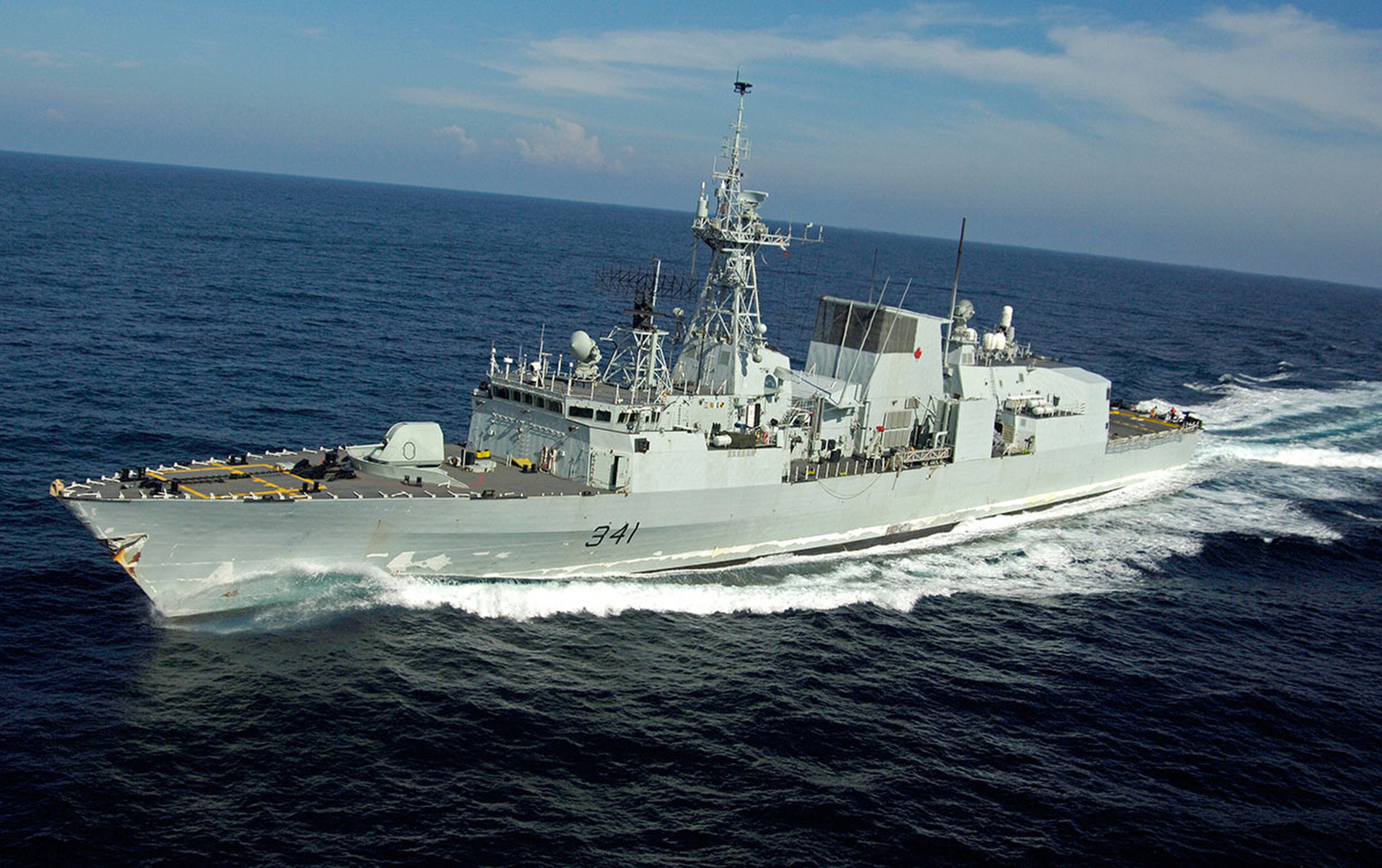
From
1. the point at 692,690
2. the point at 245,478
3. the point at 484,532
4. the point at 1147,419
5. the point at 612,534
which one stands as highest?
the point at 1147,419

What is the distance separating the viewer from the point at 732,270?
29422 mm

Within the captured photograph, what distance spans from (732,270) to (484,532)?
1092 cm

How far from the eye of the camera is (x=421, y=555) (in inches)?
952

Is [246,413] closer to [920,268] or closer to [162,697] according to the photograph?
[162,697]

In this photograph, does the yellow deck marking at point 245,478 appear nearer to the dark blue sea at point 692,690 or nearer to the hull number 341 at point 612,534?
the dark blue sea at point 692,690

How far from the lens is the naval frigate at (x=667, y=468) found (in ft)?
73.4

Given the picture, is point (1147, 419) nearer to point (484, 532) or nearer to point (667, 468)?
point (667, 468)

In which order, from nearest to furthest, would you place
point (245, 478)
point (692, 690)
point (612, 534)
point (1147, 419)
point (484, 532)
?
point (692, 690)
point (245, 478)
point (484, 532)
point (612, 534)
point (1147, 419)

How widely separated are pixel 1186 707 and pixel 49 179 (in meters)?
214

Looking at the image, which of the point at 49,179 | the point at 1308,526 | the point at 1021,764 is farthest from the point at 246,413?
the point at 49,179

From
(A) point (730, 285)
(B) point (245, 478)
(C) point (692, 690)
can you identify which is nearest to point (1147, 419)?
(A) point (730, 285)

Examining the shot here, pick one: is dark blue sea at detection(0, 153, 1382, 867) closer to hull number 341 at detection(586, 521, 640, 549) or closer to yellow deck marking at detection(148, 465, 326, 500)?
hull number 341 at detection(586, 521, 640, 549)

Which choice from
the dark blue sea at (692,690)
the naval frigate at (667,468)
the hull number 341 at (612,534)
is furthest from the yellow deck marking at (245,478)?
the hull number 341 at (612,534)

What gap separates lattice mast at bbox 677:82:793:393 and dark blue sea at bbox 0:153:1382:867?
265 inches
